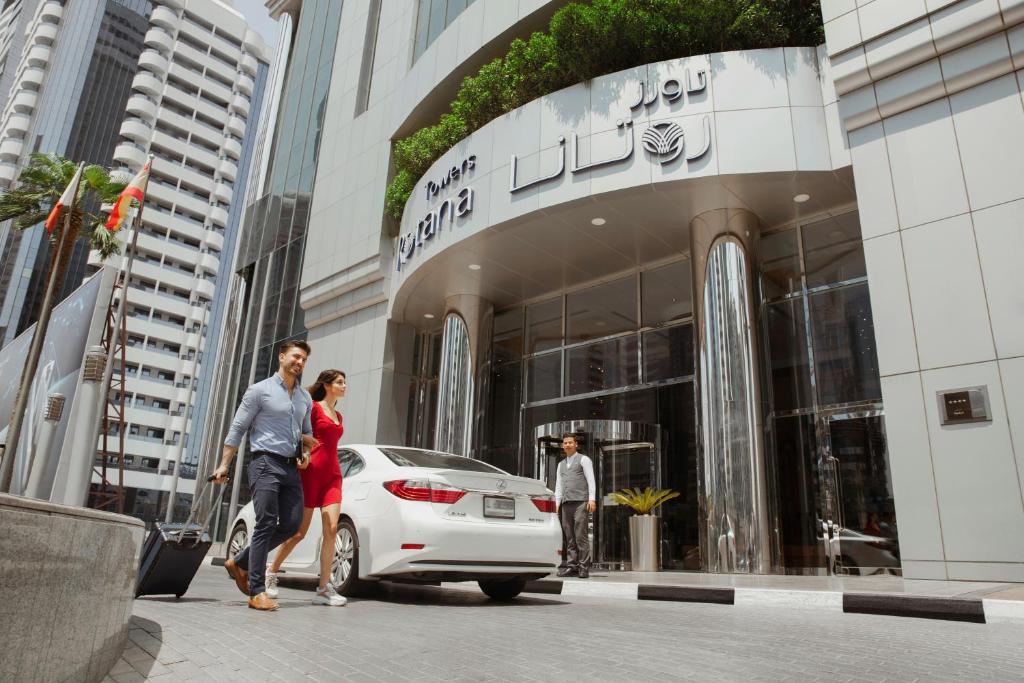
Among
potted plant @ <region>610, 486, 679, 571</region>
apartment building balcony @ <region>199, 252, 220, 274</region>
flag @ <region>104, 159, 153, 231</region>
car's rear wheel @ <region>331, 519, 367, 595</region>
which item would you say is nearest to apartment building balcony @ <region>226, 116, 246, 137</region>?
apartment building balcony @ <region>199, 252, 220, 274</region>

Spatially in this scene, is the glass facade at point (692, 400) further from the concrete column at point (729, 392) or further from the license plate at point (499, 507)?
the license plate at point (499, 507)

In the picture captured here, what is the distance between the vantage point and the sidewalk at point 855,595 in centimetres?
536

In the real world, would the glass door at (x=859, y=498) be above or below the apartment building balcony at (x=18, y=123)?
below

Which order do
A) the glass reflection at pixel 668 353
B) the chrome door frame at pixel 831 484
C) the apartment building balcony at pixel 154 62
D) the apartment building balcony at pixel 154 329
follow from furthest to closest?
the apartment building balcony at pixel 154 62 < the apartment building balcony at pixel 154 329 < the glass reflection at pixel 668 353 < the chrome door frame at pixel 831 484

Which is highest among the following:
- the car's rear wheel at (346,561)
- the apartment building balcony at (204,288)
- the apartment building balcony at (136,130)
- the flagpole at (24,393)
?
the apartment building balcony at (136,130)

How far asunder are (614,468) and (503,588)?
6.59 metres

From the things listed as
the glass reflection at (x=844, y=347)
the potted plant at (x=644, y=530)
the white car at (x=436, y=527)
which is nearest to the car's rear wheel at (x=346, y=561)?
the white car at (x=436, y=527)

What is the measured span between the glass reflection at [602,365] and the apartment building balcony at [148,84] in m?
91.6

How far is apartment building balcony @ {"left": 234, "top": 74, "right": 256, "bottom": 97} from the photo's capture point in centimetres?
9938

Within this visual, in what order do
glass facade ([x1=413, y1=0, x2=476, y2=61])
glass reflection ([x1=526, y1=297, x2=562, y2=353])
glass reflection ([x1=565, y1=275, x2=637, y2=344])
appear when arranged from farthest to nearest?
glass facade ([x1=413, y1=0, x2=476, y2=61]) → glass reflection ([x1=526, y1=297, x2=562, y2=353]) → glass reflection ([x1=565, y1=275, x2=637, y2=344])

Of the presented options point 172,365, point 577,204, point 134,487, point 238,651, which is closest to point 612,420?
point 577,204

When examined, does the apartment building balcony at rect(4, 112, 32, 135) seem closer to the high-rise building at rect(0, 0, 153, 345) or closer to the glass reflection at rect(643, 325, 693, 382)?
the high-rise building at rect(0, 0, 153, 345)

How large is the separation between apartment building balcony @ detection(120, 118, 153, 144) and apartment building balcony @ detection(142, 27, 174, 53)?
11.0 metres

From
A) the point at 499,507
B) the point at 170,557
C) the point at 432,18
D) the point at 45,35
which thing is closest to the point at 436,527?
the point at 499,507
